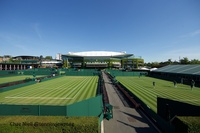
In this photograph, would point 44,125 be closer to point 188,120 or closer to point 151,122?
point 188,120

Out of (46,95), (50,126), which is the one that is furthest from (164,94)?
(50,126)

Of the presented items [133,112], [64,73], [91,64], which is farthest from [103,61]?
[133,112]

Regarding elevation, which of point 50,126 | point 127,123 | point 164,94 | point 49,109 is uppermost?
point 50,126

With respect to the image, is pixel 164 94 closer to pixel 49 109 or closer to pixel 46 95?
pixel 49 109

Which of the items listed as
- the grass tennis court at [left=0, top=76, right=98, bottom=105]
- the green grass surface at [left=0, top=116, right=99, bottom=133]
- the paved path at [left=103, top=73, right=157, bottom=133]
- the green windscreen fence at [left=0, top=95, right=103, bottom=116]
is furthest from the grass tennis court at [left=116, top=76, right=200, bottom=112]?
Answer: the green grass surface at [left=0, top=116, right=99, bottom=133]

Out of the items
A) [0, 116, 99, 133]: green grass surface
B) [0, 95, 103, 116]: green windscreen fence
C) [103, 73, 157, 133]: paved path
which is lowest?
[103, 73, 157, 133]: paved path

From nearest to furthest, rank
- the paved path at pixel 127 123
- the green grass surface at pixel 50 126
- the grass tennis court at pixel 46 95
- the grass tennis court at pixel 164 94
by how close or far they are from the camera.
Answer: the green grass surface at pixel 50 126
the paved path at pixel 127 123
the grass tennis court at pixel 164 94
the grass tennis court at pixel 46 95

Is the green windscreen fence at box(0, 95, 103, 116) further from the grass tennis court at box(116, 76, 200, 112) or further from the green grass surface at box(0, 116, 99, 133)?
the grass tennis court at box(116, 76, 200, 112)

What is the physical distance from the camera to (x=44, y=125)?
24.9 ft

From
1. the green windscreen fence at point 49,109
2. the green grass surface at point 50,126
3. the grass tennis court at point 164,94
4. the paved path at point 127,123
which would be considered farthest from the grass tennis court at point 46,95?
the green grass surface at point 50,126

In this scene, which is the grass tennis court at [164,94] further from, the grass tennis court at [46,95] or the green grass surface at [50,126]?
the green grass surface at [50,126]

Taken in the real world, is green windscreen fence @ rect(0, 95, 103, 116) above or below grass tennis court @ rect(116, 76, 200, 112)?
above

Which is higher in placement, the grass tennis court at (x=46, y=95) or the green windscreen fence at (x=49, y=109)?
the green windscreen fence at (x=49, y=109)

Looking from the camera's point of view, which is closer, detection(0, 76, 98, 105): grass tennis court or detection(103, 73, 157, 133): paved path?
detection(103, 73, 157, 133): paved path
